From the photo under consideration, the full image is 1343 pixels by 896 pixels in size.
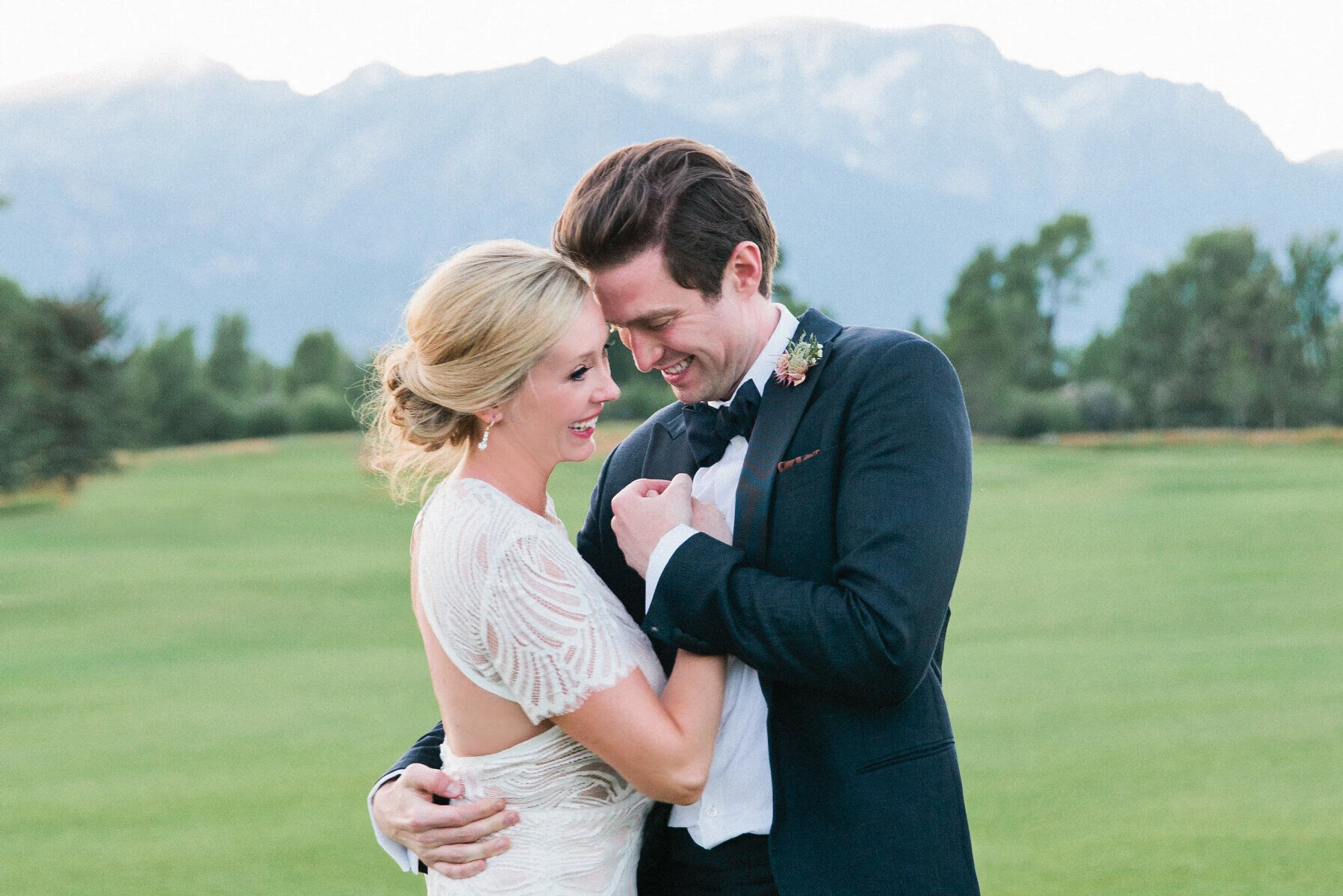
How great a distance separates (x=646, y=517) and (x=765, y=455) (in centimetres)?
27

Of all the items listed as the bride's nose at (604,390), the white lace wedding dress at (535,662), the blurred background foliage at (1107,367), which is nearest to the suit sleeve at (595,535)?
the white lace wedding dress at (535,662)

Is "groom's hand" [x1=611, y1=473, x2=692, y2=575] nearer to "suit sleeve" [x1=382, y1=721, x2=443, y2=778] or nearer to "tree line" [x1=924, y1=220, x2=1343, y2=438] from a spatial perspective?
"suit sleeve" [x1=382, y1=721, x2=443, y2=778]

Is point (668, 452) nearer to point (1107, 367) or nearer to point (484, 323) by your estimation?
point (484, 323)

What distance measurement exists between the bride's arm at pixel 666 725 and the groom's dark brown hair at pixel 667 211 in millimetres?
839

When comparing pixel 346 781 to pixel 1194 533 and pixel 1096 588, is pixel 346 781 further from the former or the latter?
pixel 1194 533

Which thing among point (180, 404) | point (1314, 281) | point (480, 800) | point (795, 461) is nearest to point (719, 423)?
point (795, 461)

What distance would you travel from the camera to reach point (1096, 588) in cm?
1858

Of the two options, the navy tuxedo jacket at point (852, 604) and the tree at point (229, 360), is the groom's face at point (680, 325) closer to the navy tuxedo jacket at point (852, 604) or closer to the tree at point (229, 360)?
the navy tuxedo jacket at point (852, 604)

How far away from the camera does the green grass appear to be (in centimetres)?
679

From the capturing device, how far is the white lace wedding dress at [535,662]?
2.39 meters

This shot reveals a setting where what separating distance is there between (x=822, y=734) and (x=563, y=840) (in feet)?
2.05

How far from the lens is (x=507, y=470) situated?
2652 millimetres

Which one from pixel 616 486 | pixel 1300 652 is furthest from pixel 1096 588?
pixel 616 486

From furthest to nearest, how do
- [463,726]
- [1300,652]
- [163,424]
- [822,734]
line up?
[163,424] → [1300,652] → [463,726] → [822,734]
